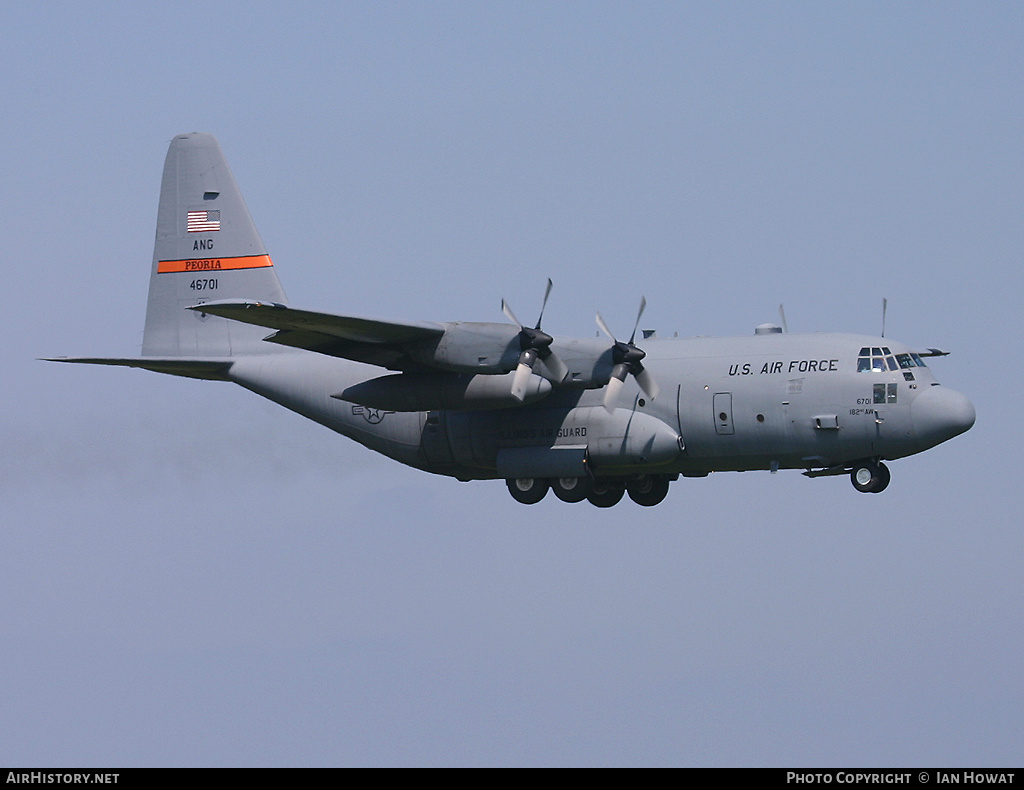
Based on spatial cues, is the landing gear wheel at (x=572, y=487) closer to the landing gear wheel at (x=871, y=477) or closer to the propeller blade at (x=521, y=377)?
the propeller blade at (x=521, y=377)

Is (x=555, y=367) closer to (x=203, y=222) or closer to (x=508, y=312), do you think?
(x=508, y=312)

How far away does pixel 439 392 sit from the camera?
28703mm

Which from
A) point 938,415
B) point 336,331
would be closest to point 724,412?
point 938,415

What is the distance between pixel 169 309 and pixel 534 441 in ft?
30.6

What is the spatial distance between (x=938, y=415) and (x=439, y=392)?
923 cm

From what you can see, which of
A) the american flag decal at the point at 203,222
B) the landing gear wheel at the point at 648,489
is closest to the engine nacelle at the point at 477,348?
the landing gear wheel at the point at 648,489

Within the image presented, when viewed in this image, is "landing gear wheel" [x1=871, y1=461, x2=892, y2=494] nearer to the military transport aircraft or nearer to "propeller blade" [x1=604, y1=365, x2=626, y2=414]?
the military transport aircraft

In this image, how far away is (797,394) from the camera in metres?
28.9

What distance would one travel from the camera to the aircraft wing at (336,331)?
26.3m

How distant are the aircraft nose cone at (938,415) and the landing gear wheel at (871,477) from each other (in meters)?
1.13

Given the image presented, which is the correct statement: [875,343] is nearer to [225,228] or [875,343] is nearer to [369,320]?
[369,320]

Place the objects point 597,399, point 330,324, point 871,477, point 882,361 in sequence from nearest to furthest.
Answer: point 330,324 → point 882,361 → point 871,477 → point 597,399
